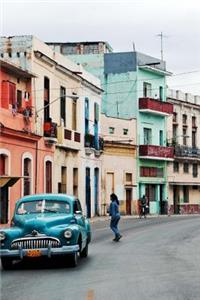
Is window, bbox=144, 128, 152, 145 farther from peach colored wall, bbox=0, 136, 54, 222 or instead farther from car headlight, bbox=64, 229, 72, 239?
car headlight, bbox=64, 229, 72, 239

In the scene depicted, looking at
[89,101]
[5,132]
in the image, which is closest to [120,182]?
[89,101]

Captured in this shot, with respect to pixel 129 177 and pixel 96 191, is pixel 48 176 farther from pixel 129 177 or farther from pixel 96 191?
pixel 129 177

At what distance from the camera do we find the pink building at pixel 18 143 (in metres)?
34.6

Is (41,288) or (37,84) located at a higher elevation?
(37,84)

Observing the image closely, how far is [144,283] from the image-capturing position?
13391 mm

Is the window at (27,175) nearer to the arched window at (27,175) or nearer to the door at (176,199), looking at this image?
the arched window at (27,175)

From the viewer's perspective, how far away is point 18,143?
36312 mm

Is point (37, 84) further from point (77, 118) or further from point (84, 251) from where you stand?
point (84, 251)

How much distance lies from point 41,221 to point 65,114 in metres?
28.9

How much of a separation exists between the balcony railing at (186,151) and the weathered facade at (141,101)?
199cm

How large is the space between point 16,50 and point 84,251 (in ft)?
71.9

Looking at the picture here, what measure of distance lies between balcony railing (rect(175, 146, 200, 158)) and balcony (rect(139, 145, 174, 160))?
4.97ft

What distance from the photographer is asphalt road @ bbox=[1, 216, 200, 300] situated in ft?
39.4

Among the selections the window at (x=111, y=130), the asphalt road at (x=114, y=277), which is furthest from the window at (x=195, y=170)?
the asphalt road at (x=114, y=277)
